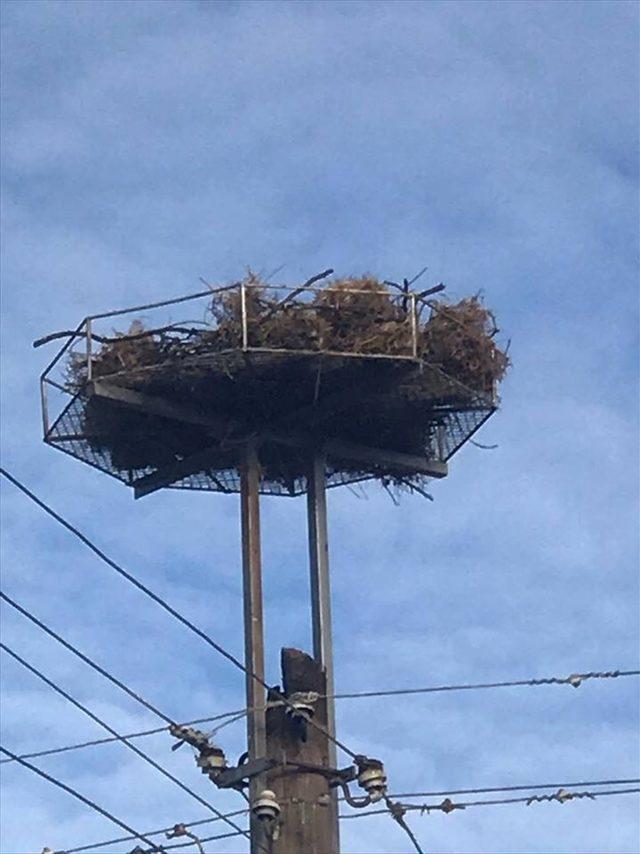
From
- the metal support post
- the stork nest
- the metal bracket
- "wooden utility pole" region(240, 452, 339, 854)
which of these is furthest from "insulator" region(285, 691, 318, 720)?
the stork nest

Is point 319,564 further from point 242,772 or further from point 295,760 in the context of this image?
point 295,760

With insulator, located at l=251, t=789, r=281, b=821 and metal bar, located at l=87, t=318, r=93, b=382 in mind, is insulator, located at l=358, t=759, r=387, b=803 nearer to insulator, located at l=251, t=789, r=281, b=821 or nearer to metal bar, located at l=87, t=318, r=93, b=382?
insulator, located at l=251, t=789, r=281, b=821

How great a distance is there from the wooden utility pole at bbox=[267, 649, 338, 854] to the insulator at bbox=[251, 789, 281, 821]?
0.20ft

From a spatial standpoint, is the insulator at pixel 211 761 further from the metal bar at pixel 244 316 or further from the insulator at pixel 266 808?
the metal bar at pixel 244 316

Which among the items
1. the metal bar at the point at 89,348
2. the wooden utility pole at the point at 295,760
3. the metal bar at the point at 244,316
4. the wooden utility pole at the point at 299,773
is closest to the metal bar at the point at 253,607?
the wooden utility pole at the point at 295,760

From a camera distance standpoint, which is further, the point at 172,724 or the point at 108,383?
the point at 108,383

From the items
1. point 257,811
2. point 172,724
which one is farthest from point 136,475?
point 257,811

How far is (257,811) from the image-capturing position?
10430 millimetres

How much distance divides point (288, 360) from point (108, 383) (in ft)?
3.77

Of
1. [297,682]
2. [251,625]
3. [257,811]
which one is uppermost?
[251,625]

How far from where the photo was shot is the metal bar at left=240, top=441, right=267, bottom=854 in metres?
11.5

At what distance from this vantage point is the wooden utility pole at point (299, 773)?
34.1ft

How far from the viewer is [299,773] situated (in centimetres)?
1066

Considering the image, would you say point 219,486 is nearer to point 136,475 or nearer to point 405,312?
point 136,475
